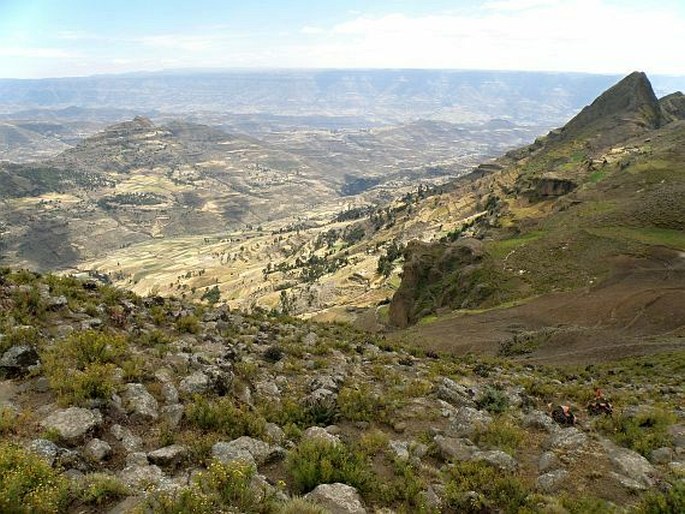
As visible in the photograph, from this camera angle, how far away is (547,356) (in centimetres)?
3319

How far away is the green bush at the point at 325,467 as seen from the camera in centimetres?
1024

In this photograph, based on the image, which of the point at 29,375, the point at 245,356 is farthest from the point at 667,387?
the point at 29,375

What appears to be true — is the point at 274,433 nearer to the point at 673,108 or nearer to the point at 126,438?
the point at 126,438

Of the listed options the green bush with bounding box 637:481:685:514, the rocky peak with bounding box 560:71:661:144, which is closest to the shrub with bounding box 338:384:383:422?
the green bush with bounding box 637:481:685:514

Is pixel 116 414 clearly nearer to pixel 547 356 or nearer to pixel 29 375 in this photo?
pixel 29 375

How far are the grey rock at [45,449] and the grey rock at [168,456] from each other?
1.79 meters

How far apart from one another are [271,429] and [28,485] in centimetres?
574

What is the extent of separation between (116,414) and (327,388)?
6447 mm

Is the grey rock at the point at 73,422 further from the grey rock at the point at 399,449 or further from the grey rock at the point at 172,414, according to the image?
the grey rock at the point at 399,449

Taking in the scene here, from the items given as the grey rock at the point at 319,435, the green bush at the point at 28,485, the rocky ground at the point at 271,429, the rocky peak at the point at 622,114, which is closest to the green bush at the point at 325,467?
the rocky ground at the point at 271,429

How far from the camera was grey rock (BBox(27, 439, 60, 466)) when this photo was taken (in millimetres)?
9484

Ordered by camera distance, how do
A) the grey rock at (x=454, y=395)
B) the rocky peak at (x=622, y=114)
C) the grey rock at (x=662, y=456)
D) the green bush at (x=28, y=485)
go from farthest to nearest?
the rocky peak at (x=622, y=114) < the grey rock at (x=454, y=395) < the grey rock at (x=662, y=456) < the green bush at (x=28, y=485)

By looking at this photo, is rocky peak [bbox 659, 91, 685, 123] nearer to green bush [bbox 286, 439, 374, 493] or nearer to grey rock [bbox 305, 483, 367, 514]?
green bush [bbox 286, 439, 374, 493]

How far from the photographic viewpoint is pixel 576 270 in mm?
49000
